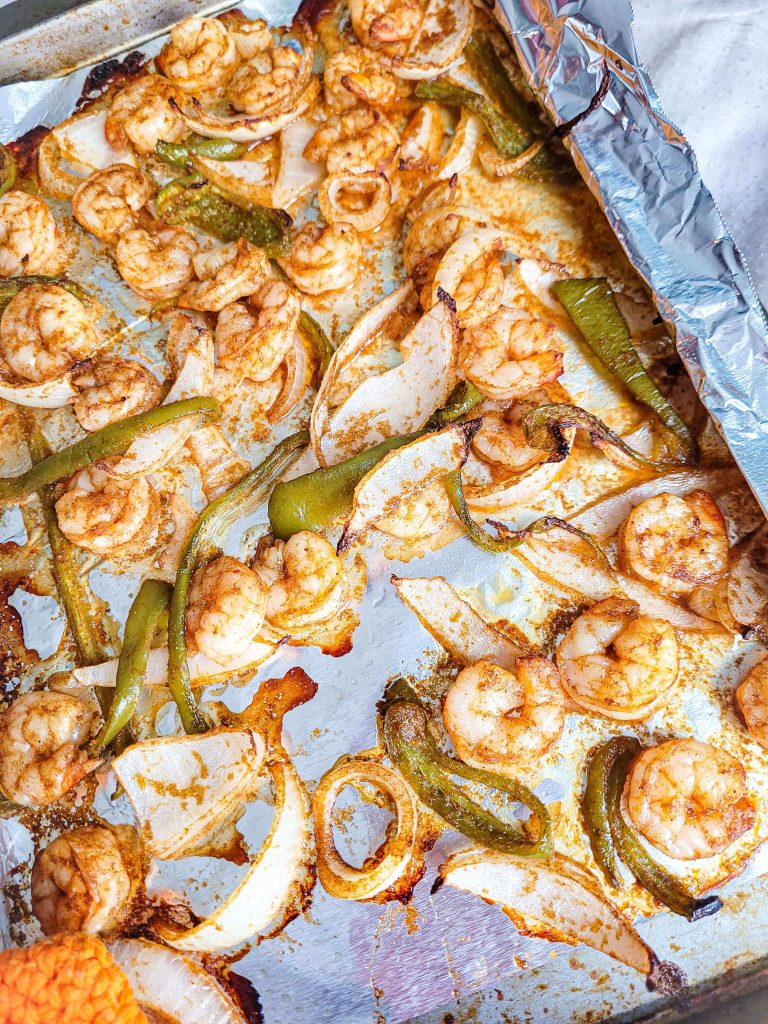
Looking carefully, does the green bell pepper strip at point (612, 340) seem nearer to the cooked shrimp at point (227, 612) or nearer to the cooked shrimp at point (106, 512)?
the cooked shrimp at point (227, 612)

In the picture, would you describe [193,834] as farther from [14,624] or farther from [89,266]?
[89,266]

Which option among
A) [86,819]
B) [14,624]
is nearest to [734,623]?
[86,819]

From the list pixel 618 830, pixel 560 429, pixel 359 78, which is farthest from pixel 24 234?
pixel 618 830

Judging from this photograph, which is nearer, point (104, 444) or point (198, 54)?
point (104, 444)

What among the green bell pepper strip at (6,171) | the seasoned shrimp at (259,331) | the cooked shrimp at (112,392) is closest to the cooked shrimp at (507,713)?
the seasoned shrimp at (259,331)

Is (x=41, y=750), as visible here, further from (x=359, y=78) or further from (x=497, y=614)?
(x=359, y=78)

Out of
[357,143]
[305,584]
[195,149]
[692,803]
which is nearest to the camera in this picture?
[692,803]

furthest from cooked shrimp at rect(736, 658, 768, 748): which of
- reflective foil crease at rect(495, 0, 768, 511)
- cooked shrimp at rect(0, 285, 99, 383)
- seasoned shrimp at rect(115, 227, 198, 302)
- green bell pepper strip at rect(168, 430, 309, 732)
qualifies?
cooked shrimp at rect(0, 285, 99, 383)
